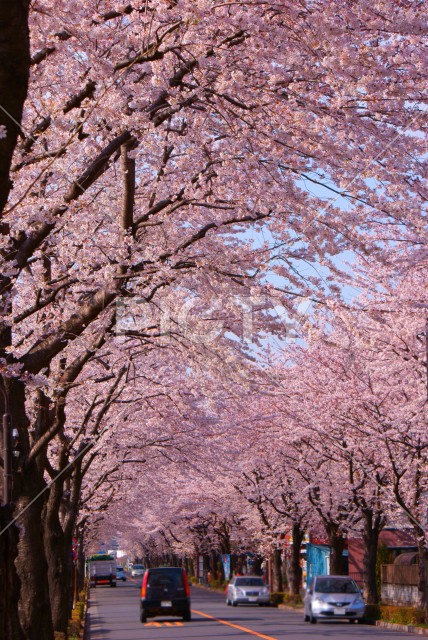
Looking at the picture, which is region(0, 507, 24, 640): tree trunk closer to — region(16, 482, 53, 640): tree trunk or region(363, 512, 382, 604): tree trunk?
region(16, 482, 53, 640): tree trunk

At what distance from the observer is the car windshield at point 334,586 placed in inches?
1175

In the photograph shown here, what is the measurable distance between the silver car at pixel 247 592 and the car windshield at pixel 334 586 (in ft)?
44.6

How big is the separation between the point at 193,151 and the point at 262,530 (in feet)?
136

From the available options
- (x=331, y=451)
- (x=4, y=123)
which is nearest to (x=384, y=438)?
(x=331, y=451)

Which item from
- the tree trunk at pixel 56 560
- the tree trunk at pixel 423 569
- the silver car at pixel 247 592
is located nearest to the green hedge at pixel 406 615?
the tree trunk at pixel 423 569

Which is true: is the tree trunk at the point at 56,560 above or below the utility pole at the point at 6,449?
below

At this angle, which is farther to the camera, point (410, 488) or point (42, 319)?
point (410, 488)

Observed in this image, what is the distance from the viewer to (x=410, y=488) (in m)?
30.5

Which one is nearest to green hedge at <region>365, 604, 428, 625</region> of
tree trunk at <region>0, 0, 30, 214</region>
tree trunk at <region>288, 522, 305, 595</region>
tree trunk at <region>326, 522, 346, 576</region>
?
tree trunk at <region>326, 522, 346, 576</region>

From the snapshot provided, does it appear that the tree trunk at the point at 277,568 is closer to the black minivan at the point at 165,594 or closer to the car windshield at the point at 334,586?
the black minivan at the point at 165,594

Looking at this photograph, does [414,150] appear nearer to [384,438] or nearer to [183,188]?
[183,188]

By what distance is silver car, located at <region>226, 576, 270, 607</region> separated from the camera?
4300 cm

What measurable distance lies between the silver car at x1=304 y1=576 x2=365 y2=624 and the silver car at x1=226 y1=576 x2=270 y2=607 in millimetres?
13085

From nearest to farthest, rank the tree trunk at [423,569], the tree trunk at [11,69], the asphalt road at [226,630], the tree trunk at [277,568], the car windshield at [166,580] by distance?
the tree trunk at [11,69] → the asphalt road at [226,630] → the tree trunk at [423,569] → the car windshield at [166,580] → the tree trunk at [277,568]
